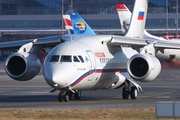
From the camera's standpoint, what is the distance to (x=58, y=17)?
11206 centimetres

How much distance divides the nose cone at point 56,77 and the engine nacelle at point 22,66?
2.32m

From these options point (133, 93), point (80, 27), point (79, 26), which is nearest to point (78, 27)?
point (80, 27)

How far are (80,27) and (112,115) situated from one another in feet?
82.4

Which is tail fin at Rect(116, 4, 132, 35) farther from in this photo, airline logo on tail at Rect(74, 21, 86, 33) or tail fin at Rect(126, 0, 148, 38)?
tail fin at Rect(126, 0, 148, 38)

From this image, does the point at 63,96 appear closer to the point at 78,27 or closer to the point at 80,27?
the point at 78,27

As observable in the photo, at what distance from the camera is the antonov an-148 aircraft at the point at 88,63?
102 ft

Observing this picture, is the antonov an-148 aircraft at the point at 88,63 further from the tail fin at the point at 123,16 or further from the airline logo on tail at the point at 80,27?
the tail fin at the point at 123,16

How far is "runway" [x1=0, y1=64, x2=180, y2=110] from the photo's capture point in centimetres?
3012

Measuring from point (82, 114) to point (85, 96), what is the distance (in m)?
Answer: 12.4

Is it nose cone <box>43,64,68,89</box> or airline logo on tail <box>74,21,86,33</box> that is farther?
airline logo on tail <box>74,21,86,33</box>

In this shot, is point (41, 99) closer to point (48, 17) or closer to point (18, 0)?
point (48, 17)

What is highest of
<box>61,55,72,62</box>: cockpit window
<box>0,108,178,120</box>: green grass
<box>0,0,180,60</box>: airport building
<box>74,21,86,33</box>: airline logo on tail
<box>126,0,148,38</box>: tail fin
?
<box>126,0,148,38</box>: tail fin

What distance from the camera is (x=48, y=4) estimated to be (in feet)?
420

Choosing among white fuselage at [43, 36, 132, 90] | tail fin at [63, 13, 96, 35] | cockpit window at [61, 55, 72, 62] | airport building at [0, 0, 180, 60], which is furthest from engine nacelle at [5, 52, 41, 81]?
airport building at [0, 0, 180, 60]
